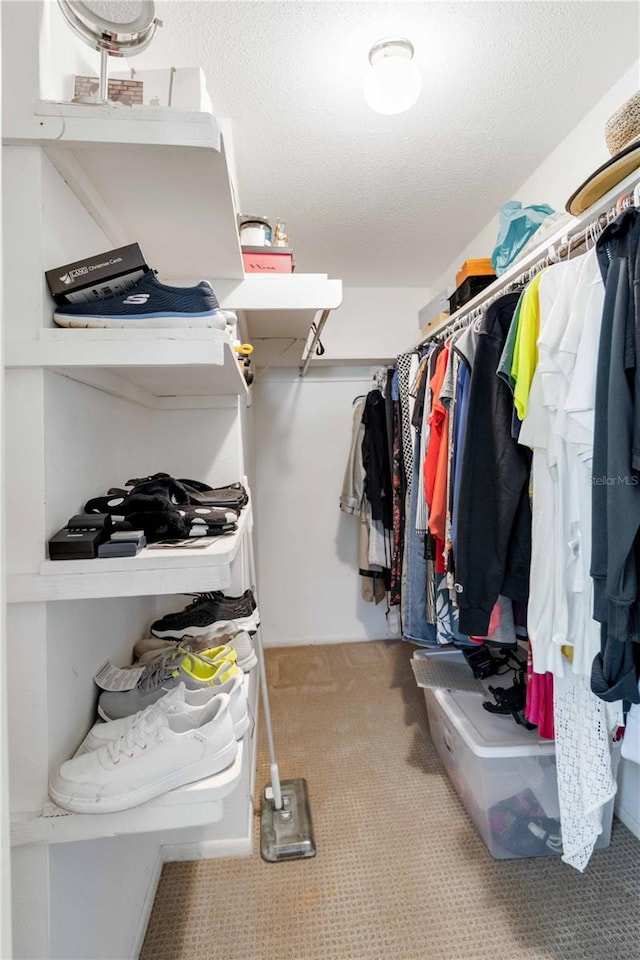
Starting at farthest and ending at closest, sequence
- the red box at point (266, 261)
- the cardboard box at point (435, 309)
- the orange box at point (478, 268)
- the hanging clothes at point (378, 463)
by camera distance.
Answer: the hanging clothes at point (378, 463)
the cardboard box at point (435, 309)
the orange box at point (478, 268)
the red box at point (266, 261)

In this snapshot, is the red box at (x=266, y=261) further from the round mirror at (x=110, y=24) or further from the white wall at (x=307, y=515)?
the white wall at (x=307, y=515)

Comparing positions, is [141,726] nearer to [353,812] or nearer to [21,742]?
[21,742]

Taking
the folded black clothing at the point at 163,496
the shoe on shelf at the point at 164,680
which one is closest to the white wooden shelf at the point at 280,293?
the folded black clothing at the point at 163,496

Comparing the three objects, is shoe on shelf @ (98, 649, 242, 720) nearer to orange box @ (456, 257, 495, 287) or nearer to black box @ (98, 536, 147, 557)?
black box @ (98, 536, 147, 557)

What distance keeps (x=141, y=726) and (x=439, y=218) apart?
2.24 metres

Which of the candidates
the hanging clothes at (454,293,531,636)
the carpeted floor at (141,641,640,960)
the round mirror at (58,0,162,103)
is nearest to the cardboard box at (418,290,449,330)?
the hanging clothes at (454,293,531,636)

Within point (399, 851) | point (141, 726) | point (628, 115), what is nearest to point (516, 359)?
point (628, 115)

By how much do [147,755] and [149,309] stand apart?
69cm

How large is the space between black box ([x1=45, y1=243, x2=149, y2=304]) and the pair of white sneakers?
27.6 inches

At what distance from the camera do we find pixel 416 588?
1.78 metres

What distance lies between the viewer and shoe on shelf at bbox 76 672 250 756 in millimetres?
740

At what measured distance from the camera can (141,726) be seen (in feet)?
2.34

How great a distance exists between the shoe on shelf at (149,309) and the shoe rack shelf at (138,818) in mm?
722

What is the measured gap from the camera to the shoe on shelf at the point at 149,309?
0.69 meters
